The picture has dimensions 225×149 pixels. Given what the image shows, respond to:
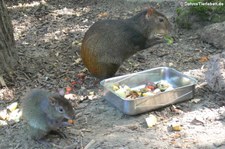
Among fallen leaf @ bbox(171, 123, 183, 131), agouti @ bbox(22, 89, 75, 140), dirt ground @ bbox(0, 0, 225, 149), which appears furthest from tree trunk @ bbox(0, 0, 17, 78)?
fallen leaf @ bbox(171, 123, 183, 131)

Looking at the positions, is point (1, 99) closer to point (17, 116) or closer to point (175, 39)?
point (17, 116)

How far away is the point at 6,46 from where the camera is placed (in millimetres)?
5676

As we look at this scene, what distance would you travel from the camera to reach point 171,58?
6.27 metres

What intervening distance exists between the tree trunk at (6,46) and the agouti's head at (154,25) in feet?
6.32

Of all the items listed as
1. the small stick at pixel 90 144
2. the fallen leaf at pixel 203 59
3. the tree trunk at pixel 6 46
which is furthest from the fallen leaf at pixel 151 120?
the tree trunk at pixel 6 46

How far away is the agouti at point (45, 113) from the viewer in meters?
4.08

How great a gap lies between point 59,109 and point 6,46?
1.98 m

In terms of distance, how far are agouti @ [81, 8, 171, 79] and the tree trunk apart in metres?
1.01

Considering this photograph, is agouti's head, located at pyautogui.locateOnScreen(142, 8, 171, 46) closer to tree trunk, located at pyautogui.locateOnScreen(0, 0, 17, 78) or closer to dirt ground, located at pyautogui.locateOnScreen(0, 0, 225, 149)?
dirt ground, located at pyautogui.locateOnScreen(0, 0, 225, 149)

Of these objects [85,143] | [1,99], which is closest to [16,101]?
[1,99]

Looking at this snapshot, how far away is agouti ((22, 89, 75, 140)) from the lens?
13.4ft

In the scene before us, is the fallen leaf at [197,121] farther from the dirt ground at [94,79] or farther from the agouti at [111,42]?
the agouti at [111,42]

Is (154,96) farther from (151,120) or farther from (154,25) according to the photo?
(154,25)

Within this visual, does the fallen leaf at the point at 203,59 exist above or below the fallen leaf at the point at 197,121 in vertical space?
above
